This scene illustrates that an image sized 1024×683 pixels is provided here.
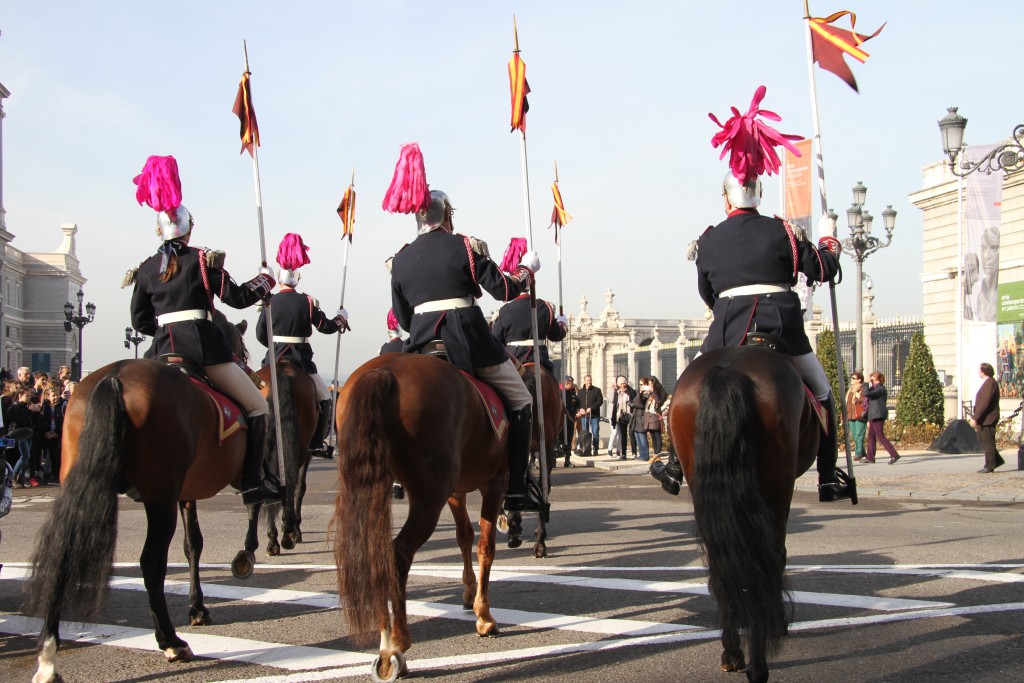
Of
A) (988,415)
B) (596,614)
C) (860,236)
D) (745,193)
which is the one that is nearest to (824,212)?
(745,193)

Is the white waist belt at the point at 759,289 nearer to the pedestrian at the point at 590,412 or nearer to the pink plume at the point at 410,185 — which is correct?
the pink plume at the point at 410,185

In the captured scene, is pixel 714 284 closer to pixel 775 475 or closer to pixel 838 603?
pixel 775 475

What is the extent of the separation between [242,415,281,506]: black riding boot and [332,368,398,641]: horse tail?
2.10 metres

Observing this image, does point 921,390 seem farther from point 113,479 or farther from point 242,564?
point 113,479

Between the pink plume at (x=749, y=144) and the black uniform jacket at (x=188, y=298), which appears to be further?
the black uniform jacket at (x=188, y=298)

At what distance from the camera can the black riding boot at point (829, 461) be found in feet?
22.6

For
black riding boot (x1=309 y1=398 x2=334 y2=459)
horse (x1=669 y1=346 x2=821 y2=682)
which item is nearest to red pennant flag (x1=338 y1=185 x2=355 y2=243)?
black riding boot (x1=309 y1=398 x2=334 y2=459)

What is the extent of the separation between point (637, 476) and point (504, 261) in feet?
35.4

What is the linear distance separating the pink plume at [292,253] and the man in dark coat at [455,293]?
4.96 m

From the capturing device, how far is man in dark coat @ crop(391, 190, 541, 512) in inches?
281

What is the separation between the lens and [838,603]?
7.52 metres

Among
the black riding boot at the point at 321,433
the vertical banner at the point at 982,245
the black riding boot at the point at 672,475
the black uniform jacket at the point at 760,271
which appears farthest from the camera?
the vertical banner at the point at 982,245

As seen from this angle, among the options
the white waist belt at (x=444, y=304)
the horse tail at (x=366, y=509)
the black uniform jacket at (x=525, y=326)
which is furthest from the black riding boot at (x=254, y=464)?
the black uniform jacket at (x=525, y=326)

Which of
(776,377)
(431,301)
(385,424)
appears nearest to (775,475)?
(776,377)
